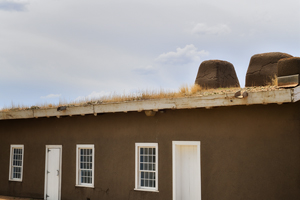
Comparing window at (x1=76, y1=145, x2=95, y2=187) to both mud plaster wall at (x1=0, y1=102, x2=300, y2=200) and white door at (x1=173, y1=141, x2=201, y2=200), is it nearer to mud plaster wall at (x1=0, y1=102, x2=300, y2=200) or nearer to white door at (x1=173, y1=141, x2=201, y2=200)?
mud plaster wall at (x1=0, y1=102, x2=300, y2=200)

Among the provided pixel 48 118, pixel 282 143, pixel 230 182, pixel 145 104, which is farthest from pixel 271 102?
pixel 48 118

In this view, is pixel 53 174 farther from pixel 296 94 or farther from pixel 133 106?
pixel 296 94

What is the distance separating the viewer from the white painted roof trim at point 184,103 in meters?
7.70

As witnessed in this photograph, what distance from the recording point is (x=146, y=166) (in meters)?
10.1

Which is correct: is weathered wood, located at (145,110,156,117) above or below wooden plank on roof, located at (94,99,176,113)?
below

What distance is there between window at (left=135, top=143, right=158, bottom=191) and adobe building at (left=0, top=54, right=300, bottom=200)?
0.10ft

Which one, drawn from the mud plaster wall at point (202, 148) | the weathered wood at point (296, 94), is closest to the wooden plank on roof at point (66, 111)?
the mud plaster wall at point (202, 148)

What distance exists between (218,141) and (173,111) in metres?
1.72

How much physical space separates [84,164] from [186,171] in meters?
4.10

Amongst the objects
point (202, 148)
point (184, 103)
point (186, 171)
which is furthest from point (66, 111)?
point (202, 148)

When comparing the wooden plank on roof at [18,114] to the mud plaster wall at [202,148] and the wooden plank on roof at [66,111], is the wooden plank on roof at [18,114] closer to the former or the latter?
the wooden plank on roof at [66,111]

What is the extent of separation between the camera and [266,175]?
26.7ft

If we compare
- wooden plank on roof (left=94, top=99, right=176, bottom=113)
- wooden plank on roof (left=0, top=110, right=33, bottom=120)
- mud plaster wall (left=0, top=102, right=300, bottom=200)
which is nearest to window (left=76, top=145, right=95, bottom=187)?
mud plaster wall (left=0, top=102, right=300, bottom=200)

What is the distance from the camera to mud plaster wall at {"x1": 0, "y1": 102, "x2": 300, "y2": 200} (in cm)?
805
